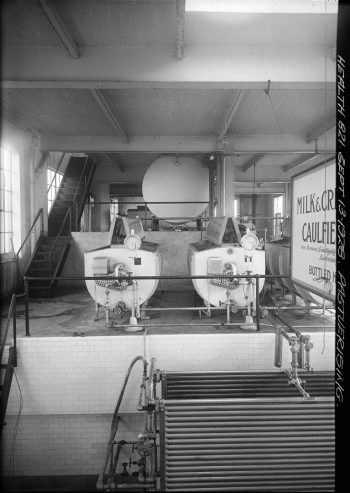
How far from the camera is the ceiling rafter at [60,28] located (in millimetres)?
3803

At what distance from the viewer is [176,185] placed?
10.0 metres

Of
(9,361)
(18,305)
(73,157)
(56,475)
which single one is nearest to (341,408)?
(9,361)

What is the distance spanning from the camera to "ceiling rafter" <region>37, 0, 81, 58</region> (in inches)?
150

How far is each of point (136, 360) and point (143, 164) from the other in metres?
11.8

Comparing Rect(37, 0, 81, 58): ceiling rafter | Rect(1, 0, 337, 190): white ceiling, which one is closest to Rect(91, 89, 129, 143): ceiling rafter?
Rect(1, 0, 337, 190): white ceiling

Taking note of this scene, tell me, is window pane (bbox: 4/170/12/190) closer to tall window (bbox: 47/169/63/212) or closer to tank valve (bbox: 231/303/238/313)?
tall window (bbox: 47/169/63/212)

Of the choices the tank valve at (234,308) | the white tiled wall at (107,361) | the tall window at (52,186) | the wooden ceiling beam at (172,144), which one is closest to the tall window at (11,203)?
the wooden ceiling beam at (172,144)

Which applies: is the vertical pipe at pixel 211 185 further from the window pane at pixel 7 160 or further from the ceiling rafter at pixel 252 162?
the window pane at pixel 7 160

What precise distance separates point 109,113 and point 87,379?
5548 millimetres

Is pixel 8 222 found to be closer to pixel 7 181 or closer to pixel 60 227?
pixel 7 181

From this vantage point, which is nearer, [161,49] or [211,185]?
[161,49]

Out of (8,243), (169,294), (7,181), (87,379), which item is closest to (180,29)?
(87,379)

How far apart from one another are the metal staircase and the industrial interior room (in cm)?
8

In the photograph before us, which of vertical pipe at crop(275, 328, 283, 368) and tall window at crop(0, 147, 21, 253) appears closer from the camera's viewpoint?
vertical pipe at crop(275, 328, 283, 368)
